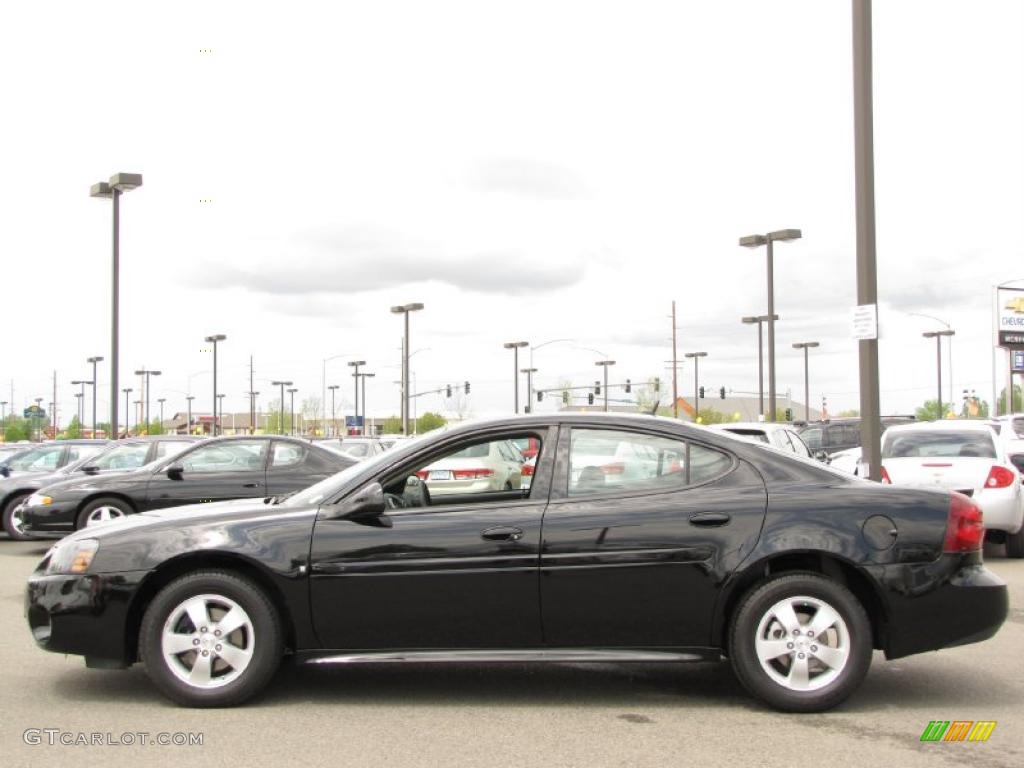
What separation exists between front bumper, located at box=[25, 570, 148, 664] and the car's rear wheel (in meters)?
10.4

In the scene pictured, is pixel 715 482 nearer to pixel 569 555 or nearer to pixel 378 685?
pixel 569 555

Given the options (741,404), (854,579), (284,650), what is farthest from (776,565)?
(741,404)

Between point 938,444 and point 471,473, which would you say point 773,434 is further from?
point 471,473

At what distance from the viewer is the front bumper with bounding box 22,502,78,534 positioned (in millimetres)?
13141

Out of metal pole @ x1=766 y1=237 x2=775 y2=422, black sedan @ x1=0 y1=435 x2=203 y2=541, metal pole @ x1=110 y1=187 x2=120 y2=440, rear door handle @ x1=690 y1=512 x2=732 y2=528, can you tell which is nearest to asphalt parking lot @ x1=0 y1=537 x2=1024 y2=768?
rear door handle @ x1=690 y1=512 x2=732 y2=528

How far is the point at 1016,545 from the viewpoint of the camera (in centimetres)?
1288

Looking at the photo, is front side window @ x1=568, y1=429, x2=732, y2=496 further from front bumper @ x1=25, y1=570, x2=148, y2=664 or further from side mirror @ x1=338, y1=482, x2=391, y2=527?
front bumper @ x1=25, y1=570, x2=148, y2=664

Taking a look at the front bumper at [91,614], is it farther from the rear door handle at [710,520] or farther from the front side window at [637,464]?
the rear door handle at [710,520]

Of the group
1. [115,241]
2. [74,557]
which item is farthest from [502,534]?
[115,241]

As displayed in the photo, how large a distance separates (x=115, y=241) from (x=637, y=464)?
2256 centimetres

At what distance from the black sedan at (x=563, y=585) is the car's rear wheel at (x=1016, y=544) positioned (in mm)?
7679

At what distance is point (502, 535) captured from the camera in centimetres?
571

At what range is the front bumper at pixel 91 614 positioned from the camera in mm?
5777

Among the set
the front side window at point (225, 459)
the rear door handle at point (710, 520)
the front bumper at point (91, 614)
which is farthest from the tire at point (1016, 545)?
the front bumper at point (91, 614)
